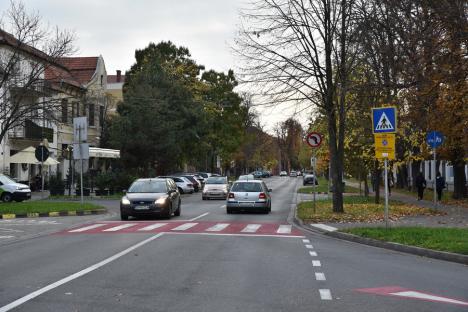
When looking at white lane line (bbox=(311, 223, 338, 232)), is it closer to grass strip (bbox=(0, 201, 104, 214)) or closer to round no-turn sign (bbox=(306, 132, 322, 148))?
→ round no-turn sign (bbox=(306, 132, 322, 148))

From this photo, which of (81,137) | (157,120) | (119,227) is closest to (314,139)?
(119,227)

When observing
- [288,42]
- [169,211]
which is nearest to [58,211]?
[169,211]

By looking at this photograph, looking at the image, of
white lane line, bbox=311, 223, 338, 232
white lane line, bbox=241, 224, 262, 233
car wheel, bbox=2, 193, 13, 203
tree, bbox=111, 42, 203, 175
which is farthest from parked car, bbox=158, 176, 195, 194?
white lane line, bbox=311, 223, 338, 232

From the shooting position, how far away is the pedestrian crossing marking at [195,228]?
700 inches

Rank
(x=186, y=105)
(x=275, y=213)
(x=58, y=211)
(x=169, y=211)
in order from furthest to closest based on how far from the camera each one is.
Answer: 1. (x=186, y=105)
2. (x=275, y=213)
3. (x=58, y=211)
4. (x=169, y=211)

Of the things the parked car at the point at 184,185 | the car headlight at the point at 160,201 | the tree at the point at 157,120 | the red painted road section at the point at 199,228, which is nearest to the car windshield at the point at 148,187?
the car headlight at the point at 160,201

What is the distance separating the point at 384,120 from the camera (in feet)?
54.3

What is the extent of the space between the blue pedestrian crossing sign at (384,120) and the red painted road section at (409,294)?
8167 millimetres

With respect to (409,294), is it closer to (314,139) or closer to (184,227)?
(184,227)

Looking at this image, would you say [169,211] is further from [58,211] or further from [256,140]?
[256,140]

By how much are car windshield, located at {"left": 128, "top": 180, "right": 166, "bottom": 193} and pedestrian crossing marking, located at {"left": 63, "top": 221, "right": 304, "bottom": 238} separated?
2040 mm

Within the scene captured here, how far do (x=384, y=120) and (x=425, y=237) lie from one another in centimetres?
346

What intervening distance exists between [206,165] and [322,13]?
5594cm

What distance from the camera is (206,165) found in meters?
78.6
